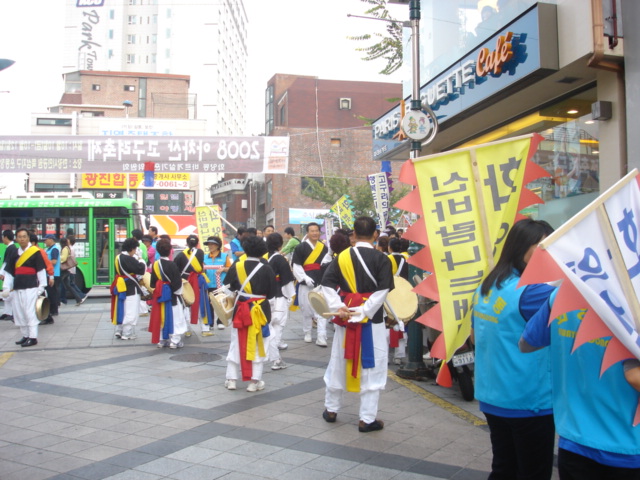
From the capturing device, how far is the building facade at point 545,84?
6.93 meters

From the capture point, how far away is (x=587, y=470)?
239 centimetres

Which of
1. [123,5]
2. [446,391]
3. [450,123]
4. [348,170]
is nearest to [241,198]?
[348,170]

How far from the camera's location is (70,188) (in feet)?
132

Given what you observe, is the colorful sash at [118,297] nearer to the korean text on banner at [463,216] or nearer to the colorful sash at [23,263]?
the colorful sash at [23,263]

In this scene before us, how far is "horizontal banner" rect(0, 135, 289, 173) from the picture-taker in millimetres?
13531


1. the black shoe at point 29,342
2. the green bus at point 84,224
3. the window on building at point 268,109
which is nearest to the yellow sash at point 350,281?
the black shoe at point 29,342

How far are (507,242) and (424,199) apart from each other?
81 centimetres

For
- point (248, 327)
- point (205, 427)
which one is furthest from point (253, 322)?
point (205, 427)

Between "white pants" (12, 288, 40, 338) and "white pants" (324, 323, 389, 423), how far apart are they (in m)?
6.10

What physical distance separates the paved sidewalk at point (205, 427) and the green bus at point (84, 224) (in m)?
9.71

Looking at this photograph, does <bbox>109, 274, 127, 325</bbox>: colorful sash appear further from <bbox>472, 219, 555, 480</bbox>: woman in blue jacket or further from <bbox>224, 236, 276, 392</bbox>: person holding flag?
<bbox>472, 219, 555, 480</bbox>: woman in blue jacket

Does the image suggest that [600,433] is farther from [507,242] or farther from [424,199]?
[424,199]

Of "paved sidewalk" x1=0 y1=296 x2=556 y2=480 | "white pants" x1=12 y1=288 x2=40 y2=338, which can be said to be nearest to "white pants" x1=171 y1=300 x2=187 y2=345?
"paved sidewalk" x1=0 y1=296 x2=556 y2=480

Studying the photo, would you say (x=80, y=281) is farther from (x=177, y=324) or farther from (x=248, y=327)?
(x=248, y=327)
